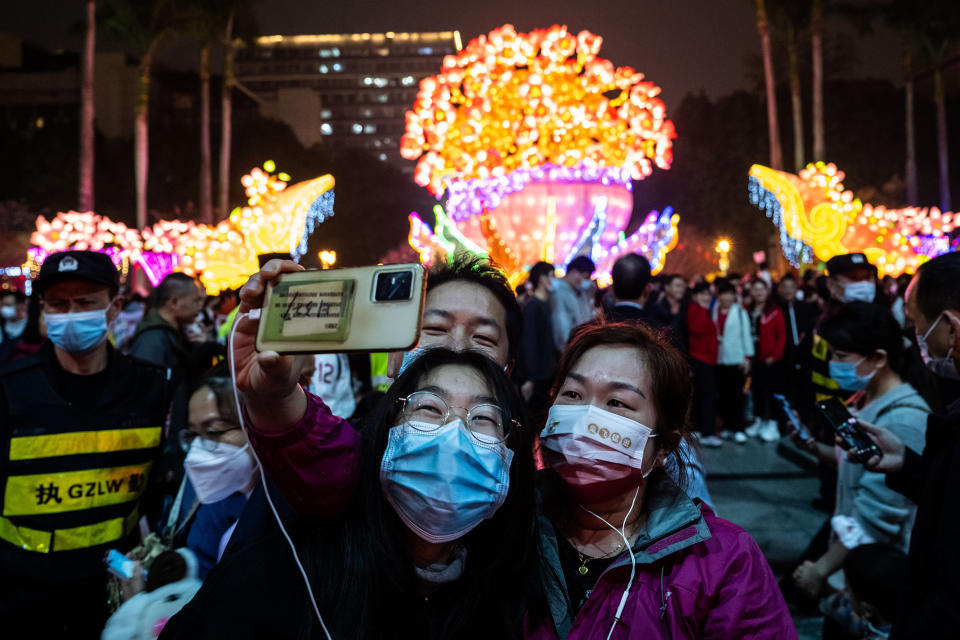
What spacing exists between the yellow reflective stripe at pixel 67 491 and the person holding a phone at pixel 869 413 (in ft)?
9.80

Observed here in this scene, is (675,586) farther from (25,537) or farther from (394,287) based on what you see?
(25,537)

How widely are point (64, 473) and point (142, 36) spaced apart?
95.8ft

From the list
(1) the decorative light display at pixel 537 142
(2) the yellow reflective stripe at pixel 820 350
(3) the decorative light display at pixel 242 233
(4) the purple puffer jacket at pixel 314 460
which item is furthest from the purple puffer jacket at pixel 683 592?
(3) the decorative light display at pixel 242 233

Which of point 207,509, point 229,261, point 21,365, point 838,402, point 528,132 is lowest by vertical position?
point 207,509

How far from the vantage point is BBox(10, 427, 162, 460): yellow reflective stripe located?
9.85ft

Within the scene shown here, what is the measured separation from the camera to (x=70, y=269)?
3262 mm

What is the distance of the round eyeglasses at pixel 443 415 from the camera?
72.8 inches

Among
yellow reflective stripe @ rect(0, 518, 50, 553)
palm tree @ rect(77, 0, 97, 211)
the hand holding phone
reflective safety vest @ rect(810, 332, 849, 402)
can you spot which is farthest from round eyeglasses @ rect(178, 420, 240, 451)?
palm tree @ rect(77, 0, 97, 211)

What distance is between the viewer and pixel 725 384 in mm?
9781

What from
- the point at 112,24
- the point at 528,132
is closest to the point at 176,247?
the point at 112,24

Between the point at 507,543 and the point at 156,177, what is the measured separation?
142 feet

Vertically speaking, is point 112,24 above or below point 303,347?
above

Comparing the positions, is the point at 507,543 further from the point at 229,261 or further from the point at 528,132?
the point at 229,261

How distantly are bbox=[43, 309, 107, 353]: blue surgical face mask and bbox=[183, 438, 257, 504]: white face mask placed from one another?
0.85 meters
